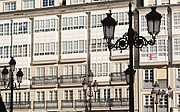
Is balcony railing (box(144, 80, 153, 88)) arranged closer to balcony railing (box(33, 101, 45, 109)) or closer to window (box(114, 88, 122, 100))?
window (box(114, 88, 122, 100))

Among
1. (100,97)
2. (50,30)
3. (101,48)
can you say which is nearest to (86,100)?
(100,97)

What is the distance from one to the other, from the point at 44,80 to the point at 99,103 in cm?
664

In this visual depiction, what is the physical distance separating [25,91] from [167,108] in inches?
594

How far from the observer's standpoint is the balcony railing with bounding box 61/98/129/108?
51062 mm

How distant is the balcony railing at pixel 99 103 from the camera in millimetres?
51062

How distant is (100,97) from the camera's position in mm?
52500

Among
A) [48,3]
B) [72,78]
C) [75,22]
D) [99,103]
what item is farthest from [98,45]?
[48,3]

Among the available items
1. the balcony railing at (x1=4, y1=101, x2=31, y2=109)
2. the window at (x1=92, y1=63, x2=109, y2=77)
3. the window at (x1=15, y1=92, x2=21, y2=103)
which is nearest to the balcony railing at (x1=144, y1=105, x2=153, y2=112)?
the window at (x1=92, y1=63, x2=109, y2=77)

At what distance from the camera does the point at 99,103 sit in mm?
51938

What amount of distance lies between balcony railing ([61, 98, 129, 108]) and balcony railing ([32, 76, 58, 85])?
2411mm

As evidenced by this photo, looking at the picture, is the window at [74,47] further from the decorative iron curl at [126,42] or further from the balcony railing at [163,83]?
the decorative iron curl at [126,42]

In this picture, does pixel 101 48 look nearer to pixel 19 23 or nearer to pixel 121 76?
pixel 121 76

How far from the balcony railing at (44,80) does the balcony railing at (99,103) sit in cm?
241

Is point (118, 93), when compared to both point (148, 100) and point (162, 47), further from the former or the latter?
point (162, 47)
